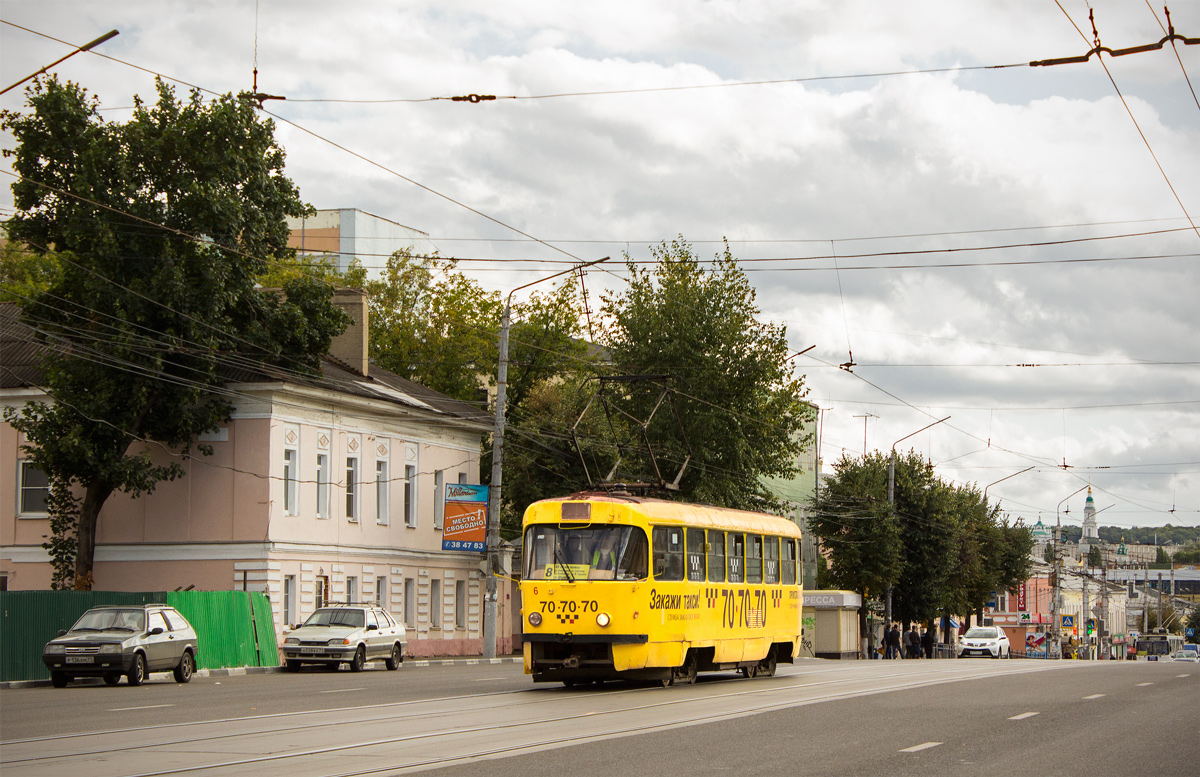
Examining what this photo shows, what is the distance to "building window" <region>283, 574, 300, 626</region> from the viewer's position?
139 feet

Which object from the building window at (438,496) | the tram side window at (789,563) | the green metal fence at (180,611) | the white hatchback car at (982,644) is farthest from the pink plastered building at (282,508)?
the white hatchback car at (982,644)

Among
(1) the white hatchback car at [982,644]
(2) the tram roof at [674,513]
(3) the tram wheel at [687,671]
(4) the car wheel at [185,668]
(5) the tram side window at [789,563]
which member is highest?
(2) the tram roof at [674,513]

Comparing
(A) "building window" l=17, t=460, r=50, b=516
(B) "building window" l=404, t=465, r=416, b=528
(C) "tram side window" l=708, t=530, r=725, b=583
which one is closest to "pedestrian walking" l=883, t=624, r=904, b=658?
(B) "building window" l=404, t=465, r=416, b=528

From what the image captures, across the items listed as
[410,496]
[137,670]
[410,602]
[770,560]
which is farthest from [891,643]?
[137,670]

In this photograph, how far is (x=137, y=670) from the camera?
26562 millimetres

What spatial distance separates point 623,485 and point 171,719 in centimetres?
918

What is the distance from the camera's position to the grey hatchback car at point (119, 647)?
26234 millimetres

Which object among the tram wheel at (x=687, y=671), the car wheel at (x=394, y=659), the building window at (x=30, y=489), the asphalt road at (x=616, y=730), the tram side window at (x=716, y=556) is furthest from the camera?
the building window at (x=30, y=489)

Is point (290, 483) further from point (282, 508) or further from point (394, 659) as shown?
point (394, 659)

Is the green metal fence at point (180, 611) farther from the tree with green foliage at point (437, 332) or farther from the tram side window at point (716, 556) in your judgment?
the tree with green foliage at point (437, 332)

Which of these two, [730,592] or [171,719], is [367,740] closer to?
[171,719]

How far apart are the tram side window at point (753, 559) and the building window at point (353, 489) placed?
857 inches

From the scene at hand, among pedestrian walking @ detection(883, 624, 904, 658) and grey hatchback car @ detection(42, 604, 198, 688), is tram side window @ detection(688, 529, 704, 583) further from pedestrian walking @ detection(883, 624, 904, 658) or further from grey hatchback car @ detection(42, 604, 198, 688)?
pedestrian walking @ detection(883, 624, 904, 658)

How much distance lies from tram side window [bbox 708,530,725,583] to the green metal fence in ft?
45.3
